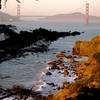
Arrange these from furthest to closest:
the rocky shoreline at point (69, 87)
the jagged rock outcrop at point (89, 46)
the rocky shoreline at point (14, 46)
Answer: the rocky shoreline at point (14, 46)
the jagged rock outcrop at point (89, 46)
the rocky shoreline at point (69, 87)

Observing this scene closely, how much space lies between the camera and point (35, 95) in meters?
12.2

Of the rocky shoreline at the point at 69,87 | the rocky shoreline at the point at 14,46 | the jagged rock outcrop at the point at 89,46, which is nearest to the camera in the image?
the rocky shoreline at the point at 69,87

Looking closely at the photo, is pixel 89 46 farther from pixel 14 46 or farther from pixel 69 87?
pixel 14 46

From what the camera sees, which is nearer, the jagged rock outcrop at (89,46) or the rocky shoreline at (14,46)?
the jagged rock outcrop at (89,46)

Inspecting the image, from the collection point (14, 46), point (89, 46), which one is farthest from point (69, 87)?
point (14, 46)

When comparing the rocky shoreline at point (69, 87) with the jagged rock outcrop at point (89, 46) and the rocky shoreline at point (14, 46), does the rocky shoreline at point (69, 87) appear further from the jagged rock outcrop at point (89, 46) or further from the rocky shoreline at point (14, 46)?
the rocky shoreline at point (14, 46)

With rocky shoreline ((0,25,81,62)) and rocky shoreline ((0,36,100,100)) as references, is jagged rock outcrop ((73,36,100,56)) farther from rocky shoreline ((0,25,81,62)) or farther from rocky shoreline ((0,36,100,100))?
rocky shoreline ((0,25,81,62))

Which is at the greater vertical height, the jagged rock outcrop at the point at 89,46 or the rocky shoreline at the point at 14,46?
the jagged rock outcrop at the point at 89,46

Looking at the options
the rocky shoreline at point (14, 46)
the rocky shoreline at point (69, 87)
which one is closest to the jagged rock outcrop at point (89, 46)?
the rocky shoreline at point (69, 87)

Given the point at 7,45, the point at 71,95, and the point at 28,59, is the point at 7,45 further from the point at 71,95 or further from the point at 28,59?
the point at 71,95

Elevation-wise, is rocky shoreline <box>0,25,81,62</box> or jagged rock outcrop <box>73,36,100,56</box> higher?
jagged rock outcrop <box>73,36,100,56</box>

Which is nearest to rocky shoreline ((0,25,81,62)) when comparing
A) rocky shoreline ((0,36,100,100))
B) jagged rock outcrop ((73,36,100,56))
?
jagged rock outcrop ((73,36,100,56))

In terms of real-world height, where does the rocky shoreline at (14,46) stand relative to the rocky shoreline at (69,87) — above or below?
below

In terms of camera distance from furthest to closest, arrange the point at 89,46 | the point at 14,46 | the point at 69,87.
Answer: the point at 14,46 → the point at 89,46 → the point at 69,87
